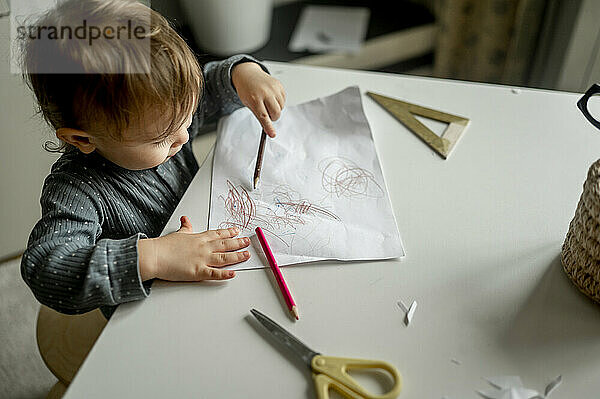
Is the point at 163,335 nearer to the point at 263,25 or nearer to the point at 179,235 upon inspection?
the point at 179,235

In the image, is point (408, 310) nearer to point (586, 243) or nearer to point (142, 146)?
point (586, 243)

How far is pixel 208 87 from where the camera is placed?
856 mm

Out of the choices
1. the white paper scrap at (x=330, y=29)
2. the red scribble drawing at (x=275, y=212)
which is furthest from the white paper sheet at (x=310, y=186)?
the white paper scrap at (x=330, y=29)

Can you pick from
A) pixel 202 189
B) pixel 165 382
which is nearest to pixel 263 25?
pixel 202 189

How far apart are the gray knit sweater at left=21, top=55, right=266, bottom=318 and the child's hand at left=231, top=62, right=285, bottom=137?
0.02 metres

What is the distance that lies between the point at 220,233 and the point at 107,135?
161mm

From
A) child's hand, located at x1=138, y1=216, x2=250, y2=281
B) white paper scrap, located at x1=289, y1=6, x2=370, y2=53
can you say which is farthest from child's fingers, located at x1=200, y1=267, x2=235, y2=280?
white paper scrap, located at x1=289, y1=6, x2=370, y2=53

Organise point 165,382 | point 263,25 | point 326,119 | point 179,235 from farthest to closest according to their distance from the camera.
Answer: point 263,25 → point 326,119 → point 179,235 → point 165,382

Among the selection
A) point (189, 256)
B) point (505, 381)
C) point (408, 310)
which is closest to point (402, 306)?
point (408, 310)

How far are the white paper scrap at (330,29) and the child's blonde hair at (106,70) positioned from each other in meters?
1.20

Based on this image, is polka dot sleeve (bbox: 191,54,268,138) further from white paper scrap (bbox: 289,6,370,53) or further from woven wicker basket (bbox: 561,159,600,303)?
white paper scrap (bbox: 289,6,370,53)

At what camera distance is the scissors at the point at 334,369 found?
0.51m

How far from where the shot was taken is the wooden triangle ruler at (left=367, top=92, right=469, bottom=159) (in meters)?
0.76

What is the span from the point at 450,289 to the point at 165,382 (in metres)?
0.29
